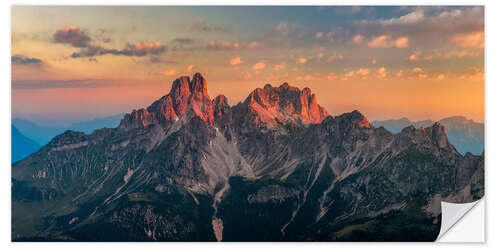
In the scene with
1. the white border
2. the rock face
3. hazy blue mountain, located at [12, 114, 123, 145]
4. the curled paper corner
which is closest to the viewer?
the curled paper corner

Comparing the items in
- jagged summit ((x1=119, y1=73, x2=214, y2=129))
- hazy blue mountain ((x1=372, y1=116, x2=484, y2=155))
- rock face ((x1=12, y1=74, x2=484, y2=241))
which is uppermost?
jagged summit ((x1=119, y1=73, x2=214, y2=129))

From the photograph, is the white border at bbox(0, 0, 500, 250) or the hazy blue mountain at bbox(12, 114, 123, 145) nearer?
the white border at bbox(0, 0, 500, 250)

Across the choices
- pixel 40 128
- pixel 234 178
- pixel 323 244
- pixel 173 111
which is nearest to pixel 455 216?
pixel 323 244

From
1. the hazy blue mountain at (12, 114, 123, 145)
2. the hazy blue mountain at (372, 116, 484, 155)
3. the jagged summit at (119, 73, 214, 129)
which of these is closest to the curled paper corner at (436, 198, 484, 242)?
the hazy blue mountain at (372, 116, 484, 155)

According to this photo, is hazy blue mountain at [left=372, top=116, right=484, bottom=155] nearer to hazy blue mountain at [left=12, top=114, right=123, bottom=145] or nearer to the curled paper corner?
the curled paper corner

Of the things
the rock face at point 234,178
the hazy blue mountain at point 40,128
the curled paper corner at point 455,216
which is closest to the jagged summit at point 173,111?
the rock face at point 234,178

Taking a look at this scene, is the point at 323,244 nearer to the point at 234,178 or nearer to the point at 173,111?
the point at 234,178

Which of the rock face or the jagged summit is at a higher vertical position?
the jagged summit

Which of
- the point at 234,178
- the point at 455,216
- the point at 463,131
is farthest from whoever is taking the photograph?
the point at 234,178
